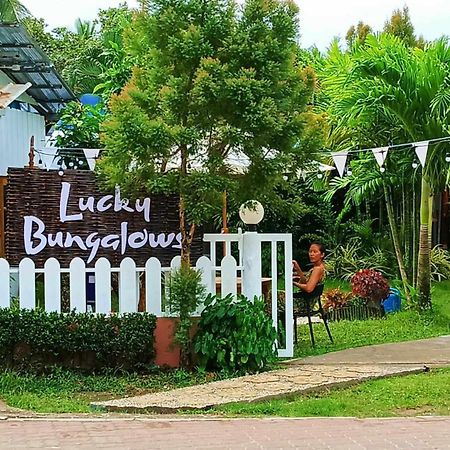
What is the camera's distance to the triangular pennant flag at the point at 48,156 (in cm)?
1105

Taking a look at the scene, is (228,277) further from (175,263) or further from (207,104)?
(207,104)

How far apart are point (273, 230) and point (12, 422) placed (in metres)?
11.3

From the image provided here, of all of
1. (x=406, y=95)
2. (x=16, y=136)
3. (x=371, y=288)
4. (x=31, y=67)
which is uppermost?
(x=31, y=67)

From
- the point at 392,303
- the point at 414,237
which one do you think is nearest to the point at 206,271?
the point at 392,303

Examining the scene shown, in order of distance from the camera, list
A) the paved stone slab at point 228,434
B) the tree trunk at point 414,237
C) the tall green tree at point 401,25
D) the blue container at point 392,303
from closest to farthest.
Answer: the paved stone slab at point 228,434, the blue container at point 392,303, the tree trunk at point 414,237, the tall green tree at point 401,25

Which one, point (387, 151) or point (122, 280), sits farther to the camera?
point (387, 151)

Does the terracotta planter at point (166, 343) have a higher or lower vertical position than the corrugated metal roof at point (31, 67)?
lower

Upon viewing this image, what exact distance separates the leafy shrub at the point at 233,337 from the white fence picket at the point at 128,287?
72 cm

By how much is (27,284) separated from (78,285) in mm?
494

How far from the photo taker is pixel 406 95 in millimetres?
11164

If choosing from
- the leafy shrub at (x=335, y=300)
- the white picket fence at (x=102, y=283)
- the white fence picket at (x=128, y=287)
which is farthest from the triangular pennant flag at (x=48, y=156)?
the leafy shrub at (x=335, y=300)

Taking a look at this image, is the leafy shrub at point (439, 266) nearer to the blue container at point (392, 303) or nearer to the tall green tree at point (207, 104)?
the blue container at point (392, 303)

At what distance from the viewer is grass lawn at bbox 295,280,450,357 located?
371 inches

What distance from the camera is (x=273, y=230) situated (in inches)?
659
